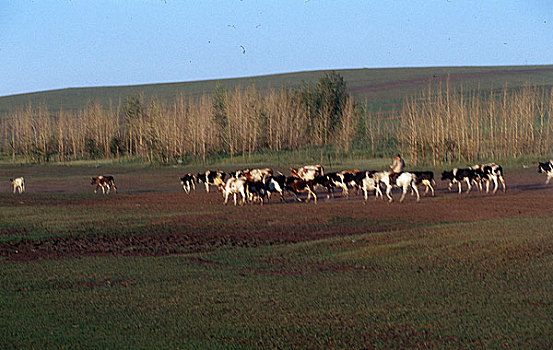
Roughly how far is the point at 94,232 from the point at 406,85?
120 m

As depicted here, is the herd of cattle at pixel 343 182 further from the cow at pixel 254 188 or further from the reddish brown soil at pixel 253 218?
the reddish brown soil at pixel 253 218

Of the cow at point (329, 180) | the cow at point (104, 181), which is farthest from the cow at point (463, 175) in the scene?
the cow at point (104, 181)

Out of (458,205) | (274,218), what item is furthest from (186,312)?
(458,205)

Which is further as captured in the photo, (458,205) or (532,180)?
(532,180)

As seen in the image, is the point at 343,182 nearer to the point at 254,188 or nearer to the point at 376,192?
the point at 376,192

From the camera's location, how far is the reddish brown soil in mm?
18359

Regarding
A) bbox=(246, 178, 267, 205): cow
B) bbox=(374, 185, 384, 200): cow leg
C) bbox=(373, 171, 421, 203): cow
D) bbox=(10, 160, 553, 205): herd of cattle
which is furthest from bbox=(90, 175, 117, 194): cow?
bbox=(373, 171, 421, 203): cow

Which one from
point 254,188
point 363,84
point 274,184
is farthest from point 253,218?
point 363,84

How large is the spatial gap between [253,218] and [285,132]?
44.5 m

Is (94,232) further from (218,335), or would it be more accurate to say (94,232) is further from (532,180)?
(532,180)

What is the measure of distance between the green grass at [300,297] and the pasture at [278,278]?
3 cm

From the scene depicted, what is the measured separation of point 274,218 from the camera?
23.6m

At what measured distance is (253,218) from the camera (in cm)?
2373

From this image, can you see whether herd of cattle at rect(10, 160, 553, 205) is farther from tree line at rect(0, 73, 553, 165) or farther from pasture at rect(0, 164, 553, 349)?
tree line at rect(0, 73, 553, 165)
